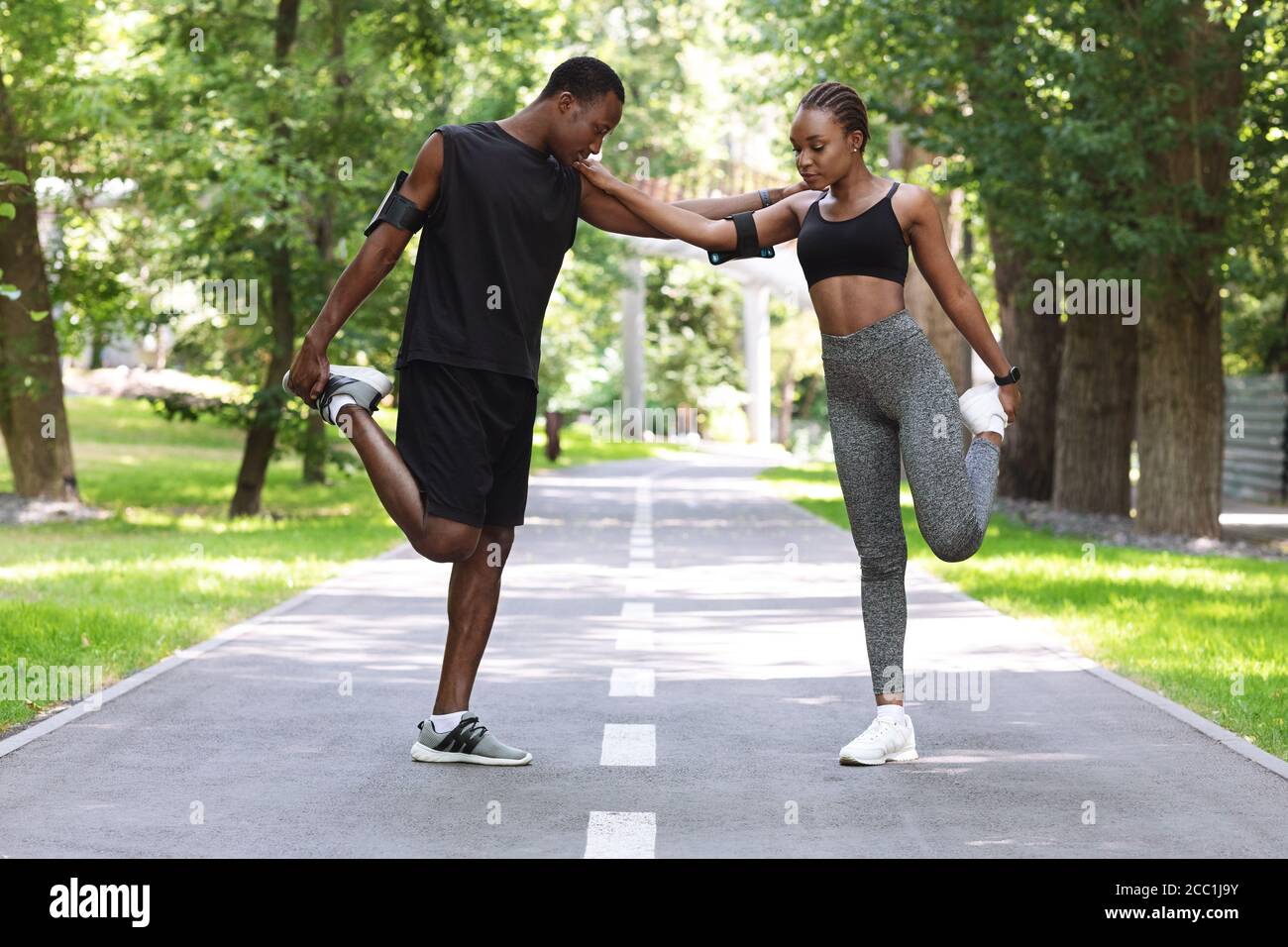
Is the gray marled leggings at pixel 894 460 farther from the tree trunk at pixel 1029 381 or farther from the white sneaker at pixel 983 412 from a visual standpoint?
the tree trunk at pixel 1029 381

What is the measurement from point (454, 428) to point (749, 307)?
53.1 metres

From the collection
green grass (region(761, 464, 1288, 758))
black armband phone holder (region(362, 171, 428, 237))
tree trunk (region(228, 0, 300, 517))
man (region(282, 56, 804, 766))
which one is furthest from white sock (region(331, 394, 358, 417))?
tree trunk (region(228, 0, 300, 517))

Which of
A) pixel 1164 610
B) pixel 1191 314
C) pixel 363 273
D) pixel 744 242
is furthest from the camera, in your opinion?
pixel 1191 314

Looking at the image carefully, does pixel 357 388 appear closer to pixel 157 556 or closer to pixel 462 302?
pixel 462 302

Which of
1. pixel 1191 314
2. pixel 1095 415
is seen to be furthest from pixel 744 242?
pixel 1095 415

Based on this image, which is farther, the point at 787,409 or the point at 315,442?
the point at 787,409

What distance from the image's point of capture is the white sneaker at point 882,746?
642cm

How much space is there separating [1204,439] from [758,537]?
4.67 metres

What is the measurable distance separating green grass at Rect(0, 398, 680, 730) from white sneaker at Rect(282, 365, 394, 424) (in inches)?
86.6

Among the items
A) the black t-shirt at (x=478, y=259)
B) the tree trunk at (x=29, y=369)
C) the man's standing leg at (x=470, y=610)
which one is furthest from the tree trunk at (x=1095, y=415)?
the black t-shirt at (x=478, y=259)

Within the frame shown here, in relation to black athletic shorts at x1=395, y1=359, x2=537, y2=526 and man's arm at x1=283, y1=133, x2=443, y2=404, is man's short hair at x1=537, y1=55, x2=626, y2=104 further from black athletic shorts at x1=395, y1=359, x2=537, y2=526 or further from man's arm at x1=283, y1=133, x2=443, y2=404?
black athletic shorts at x1=395, y1=359, x2=537, y2=526

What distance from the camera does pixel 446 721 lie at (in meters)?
6.46

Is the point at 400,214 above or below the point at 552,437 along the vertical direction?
above

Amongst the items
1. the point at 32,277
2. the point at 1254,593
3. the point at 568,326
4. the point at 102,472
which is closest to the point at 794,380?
the point at 568,326
